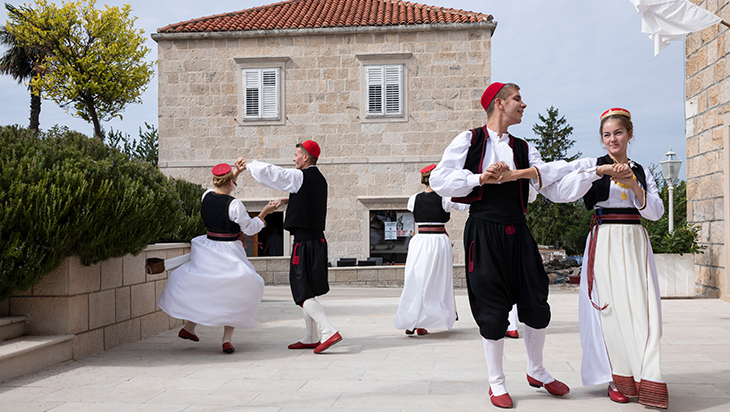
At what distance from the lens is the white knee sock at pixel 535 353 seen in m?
4.12

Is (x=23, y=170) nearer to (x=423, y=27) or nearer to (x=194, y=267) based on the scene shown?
(x=194, y=267)

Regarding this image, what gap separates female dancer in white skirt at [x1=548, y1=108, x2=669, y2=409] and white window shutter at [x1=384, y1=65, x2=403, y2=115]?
48.0 ft

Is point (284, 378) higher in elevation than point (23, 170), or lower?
lower

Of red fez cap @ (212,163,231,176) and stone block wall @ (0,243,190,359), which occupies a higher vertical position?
red fez cap @ (212,163,231,176)

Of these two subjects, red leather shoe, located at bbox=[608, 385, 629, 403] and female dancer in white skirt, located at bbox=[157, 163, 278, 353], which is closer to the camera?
red leather shoe, located at bbox=[608, 385, 629, 403]

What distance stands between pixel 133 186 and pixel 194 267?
3.47 feet

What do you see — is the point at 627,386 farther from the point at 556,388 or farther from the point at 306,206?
the point at 306,206

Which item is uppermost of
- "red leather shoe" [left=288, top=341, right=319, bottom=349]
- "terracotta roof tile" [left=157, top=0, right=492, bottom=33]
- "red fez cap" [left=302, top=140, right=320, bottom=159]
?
"terracotta roof tile" [left=157, top=0, right=492, bottom=33]

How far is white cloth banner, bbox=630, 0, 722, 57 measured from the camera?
245 inches

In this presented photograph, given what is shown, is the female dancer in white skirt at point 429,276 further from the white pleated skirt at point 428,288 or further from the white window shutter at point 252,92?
the white window shutter at point 252,92

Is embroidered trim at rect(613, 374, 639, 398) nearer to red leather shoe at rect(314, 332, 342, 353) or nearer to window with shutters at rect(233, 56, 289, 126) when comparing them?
red leather shoe at rect(314, 332, 342, 353)

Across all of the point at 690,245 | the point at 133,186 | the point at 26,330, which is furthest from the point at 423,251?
the point at 690,245

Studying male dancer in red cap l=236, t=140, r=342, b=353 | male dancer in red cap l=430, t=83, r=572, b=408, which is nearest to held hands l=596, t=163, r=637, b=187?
male dancer in red cap l=430, t=83, r=572, b=408

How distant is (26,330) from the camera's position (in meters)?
5.64
